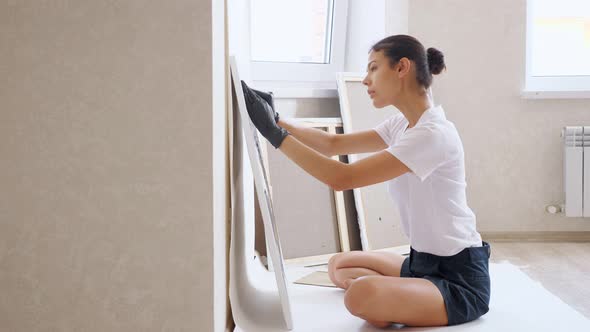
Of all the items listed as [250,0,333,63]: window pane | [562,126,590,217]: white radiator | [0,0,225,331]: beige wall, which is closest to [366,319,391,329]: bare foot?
[0,0,225,331]: beige wall

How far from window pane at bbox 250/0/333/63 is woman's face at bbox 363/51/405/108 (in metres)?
1.89

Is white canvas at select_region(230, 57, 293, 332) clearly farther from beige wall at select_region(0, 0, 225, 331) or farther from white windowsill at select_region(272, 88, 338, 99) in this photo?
white windowsill at select_region(272, 88, 338, 99)

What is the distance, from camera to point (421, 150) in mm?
1999

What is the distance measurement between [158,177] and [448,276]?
1.12 metres

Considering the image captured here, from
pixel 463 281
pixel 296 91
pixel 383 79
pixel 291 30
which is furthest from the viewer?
pixel 291 30

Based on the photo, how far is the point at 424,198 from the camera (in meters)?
2.11

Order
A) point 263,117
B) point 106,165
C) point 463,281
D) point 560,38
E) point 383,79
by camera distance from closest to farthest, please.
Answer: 1. point 106,165
2. point 263,117
3. point 463,281
4. point 383,79
5. point 560,38

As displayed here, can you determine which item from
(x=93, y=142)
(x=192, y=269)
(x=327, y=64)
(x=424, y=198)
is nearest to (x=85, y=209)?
(x=93, y=142)

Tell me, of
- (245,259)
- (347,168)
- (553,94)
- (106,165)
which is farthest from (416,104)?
(553,94)

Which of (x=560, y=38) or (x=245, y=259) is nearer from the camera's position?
(x=245, y=259)

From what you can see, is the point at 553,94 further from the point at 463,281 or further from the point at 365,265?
the point at 463,281

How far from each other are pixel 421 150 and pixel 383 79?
317mm

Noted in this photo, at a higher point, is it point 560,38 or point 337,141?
point 560,38

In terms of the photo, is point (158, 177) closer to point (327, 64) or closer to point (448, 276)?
point (448, 276)
